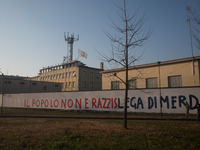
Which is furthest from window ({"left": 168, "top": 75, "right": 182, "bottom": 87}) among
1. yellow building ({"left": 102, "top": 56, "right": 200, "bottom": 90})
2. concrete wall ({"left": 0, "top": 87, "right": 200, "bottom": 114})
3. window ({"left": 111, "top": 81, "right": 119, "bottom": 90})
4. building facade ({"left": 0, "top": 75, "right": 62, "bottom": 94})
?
building facade ({"left": 0, "top": 75, "right": 62, "bottom": 94})

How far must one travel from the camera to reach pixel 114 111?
27.8m

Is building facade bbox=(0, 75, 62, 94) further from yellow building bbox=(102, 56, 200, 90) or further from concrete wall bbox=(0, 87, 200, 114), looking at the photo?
yellow building bbox=(102, 56, 200, 90)

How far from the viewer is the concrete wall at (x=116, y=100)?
2414cm

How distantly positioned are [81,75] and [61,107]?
30723 millimetres

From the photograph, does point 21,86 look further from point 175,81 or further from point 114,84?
point 175,81

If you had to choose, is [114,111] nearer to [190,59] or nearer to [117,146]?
[190,59]

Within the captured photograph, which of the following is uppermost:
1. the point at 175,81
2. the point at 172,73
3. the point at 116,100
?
the point at 172,73

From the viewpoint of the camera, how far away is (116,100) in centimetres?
2814

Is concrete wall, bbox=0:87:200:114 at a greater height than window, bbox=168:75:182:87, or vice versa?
window, bbox=168:75:182:87

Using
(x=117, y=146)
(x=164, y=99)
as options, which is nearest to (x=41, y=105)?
(x=164, y=99)

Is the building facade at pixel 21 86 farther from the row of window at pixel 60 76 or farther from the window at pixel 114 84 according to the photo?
the window at pixel 114 84

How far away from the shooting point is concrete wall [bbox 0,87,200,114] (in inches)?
950

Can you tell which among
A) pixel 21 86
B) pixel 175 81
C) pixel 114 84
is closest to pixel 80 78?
pixel 21 86

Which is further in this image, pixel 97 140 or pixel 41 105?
pixel 41 105
